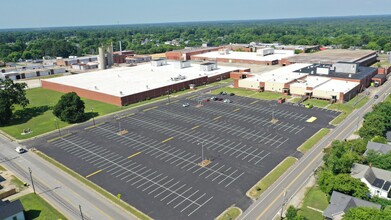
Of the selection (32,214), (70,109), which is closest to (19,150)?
(70,109)

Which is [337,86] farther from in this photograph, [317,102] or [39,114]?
[39,114]

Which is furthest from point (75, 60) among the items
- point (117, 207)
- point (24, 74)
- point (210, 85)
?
point (117, 207)

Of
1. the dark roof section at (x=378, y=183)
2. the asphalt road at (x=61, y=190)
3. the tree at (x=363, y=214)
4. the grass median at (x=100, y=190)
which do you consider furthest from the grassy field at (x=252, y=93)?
the tree at (x=363, y=214)

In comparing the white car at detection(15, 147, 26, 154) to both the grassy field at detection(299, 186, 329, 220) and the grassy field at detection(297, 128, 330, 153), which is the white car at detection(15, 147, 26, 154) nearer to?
the grassy field at detection(299, 186, 329, 220)

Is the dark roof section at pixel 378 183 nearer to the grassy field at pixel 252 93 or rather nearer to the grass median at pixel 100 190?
the grass median at pixel 100 190

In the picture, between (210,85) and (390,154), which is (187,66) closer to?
(210,85)
